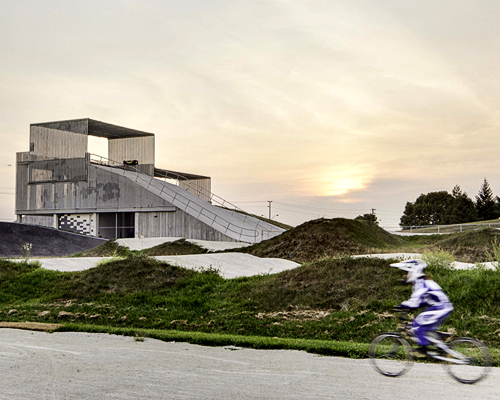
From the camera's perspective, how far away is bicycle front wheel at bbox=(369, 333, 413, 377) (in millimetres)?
7754

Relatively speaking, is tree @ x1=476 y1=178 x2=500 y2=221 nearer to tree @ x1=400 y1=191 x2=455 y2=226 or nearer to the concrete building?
tree @ x1=400 y1=191 x2=455 y2=226

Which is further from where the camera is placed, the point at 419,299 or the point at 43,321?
the point at 43,321

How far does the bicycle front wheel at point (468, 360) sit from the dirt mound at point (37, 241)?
3541cm

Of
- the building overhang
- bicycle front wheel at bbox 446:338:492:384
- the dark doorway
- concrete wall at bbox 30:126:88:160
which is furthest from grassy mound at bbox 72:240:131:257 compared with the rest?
bicycle front wheel at bbox 446:338:492:384

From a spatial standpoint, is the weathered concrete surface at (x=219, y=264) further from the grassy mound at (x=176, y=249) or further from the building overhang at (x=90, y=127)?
the building overhang at (x=90, y=127)

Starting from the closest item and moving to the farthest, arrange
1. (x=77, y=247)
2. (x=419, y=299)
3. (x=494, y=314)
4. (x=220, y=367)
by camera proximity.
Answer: (x=419, y=299) < (x=220, y=367) < (x=494, y=314) < (x=77, y=247)

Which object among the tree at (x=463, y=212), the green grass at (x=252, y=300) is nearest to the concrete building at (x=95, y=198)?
the green grass at (x=252, y=300)

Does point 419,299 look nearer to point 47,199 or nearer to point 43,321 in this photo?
point 43,321

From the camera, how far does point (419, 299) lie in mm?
7352

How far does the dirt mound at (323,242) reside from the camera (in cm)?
Answer: 3288

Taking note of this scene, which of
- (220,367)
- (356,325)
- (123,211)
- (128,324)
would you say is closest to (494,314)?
(356,325)

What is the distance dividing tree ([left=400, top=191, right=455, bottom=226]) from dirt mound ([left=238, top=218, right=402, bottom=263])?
2390 inches

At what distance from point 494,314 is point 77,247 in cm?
3581

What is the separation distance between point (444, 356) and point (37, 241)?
1477 inches
